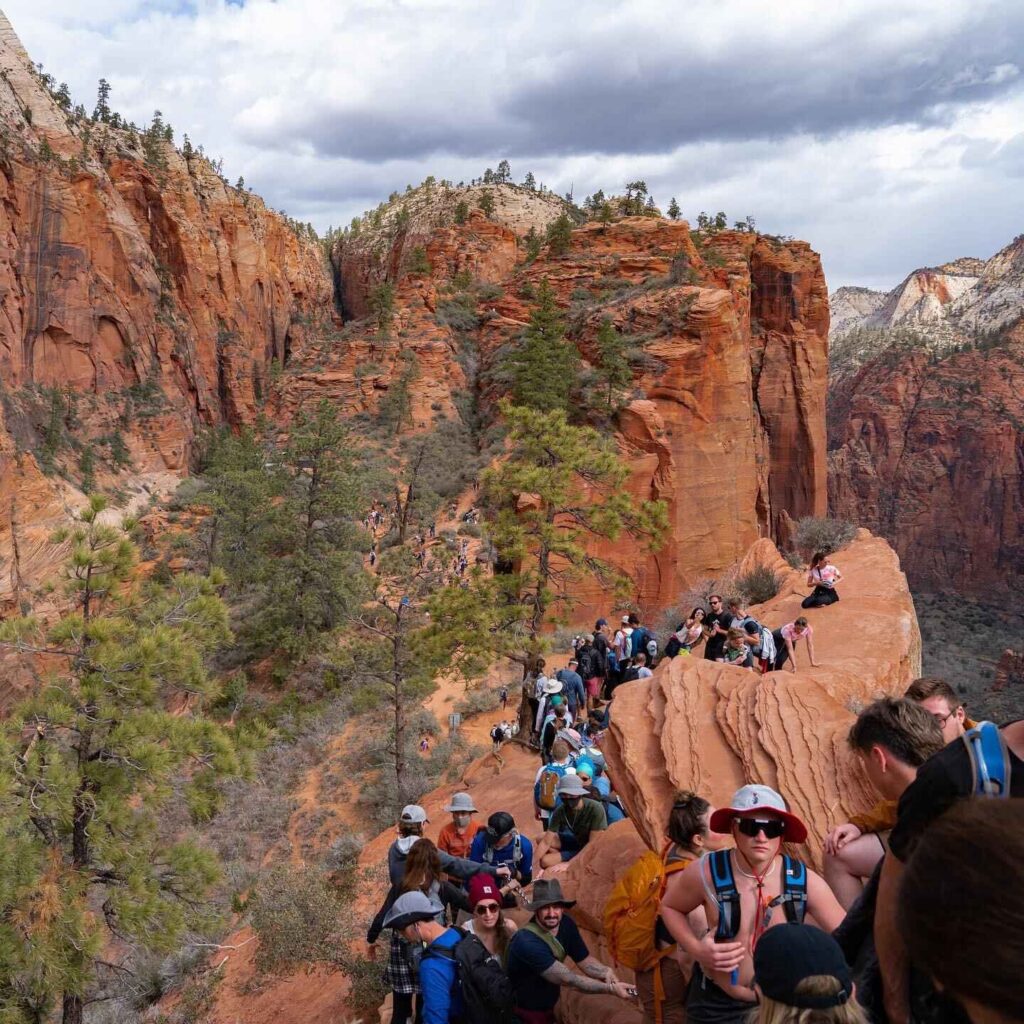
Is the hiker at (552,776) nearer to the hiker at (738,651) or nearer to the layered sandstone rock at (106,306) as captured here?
the hiker at (738,651)

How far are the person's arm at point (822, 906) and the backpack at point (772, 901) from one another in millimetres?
24

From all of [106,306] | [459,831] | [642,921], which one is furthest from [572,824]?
[106,306]

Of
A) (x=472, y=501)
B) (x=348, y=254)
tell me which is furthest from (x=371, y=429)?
(x=348, y=254)

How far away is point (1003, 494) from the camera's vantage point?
6569 cm

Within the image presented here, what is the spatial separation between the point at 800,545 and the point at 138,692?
2299 cm

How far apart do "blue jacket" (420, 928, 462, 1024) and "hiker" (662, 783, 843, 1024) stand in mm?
1408

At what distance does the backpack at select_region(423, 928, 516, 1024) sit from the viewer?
11.8 ft

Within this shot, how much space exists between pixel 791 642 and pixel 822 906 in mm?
6582

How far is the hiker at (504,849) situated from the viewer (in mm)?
5247

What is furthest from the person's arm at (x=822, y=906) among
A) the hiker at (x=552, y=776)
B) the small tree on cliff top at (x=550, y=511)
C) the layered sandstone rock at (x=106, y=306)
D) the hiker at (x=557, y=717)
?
the layered sandstone rock at (x=106, y=306)

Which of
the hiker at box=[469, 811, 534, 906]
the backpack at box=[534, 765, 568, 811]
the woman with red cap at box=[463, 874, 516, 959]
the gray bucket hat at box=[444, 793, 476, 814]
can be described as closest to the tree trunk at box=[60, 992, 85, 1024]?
the gray bucket hat at box=[444, 793, 476, 814]

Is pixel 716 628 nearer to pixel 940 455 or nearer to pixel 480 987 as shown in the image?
pixel 480 987

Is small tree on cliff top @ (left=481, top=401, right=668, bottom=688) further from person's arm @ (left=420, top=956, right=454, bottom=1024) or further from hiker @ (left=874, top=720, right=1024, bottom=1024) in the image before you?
hiker @ (left=874, top=720, right=1024, bottom=1024)

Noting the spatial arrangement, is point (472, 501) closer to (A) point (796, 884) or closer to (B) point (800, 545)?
(B) point (800, 545)
